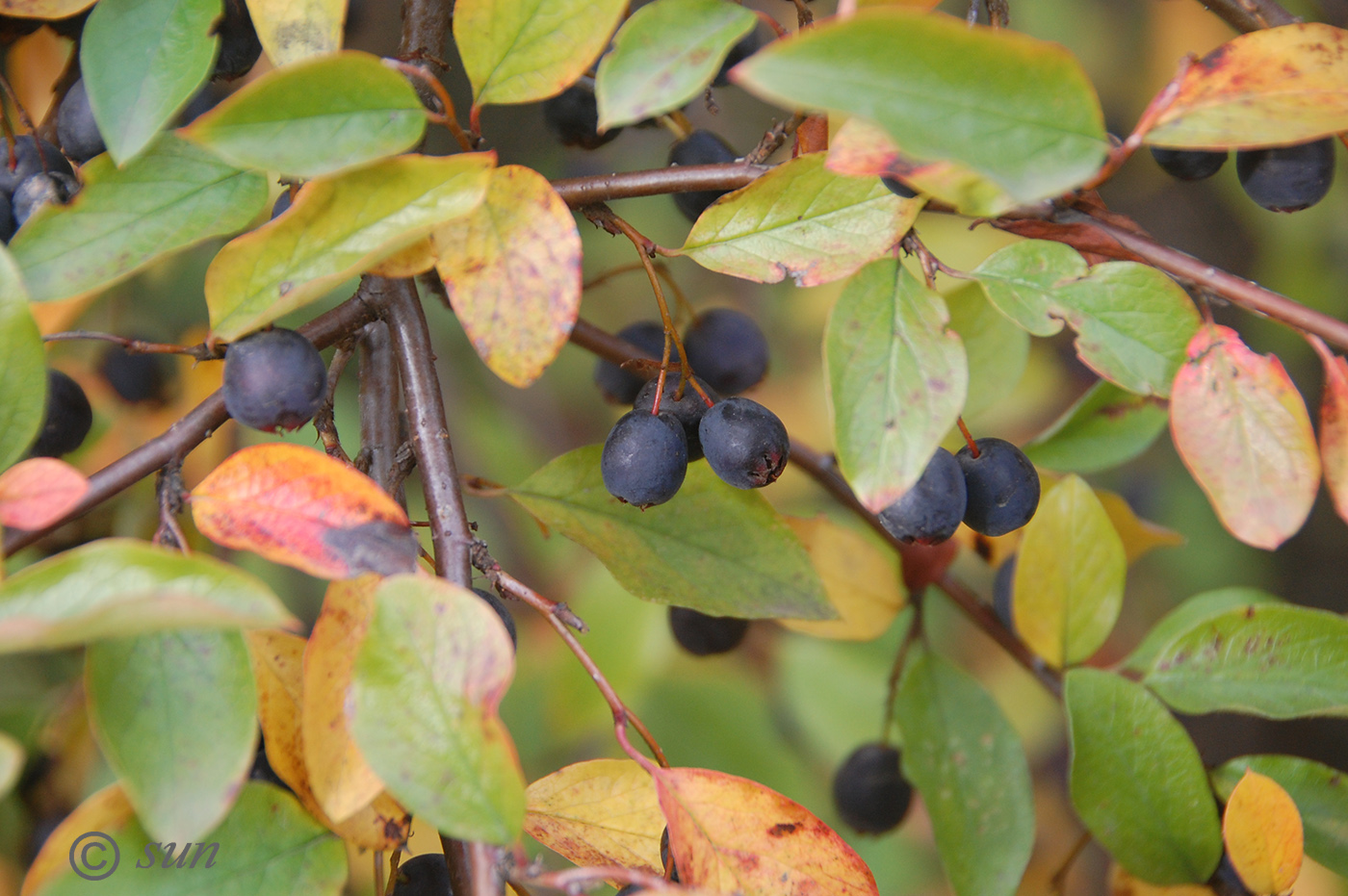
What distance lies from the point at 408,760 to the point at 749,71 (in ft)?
1.08

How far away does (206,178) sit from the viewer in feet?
1.67

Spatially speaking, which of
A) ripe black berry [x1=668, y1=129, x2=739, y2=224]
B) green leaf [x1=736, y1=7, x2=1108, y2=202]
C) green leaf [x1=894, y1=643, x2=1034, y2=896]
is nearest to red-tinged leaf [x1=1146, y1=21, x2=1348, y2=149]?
green leaf [x1=736, y1=7, x2=1108, y2=202]

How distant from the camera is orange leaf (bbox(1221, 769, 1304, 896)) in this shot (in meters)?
0.58

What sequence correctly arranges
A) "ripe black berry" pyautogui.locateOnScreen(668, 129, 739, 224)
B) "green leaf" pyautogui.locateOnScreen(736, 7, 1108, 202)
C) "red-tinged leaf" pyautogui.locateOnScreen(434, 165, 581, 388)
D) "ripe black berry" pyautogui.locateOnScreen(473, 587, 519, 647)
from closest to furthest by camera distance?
"green leaf" pyautogui.locateOnScreen(736, 7, 1108, 202) → "red-tinged leaf" pyautogui.locateOnScreen(434, 165, 581, 388) → "ripe black berry" pyautogui.locateOnScreen(473, 587, 519, 647) → "ripe black berry" pyautogui.locateOnScreen(668, 129, 739, 224)

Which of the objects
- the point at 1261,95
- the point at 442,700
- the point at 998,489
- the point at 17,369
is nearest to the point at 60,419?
the point at 17,369

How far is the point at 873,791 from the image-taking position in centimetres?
89

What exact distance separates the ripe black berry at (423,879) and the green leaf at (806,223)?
0.45m

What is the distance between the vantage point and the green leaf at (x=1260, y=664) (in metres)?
0.63

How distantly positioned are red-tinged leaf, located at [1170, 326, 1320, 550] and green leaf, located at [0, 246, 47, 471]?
58 centimetres

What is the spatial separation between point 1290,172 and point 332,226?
0.55 metres

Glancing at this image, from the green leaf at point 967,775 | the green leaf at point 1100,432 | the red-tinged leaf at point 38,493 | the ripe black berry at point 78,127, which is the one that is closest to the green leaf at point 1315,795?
the green leaf at point 967,775

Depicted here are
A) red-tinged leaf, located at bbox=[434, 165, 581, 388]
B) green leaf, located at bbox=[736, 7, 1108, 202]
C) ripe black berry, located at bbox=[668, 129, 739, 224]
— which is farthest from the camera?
ripe black berry, located at bbox=[668, 129, 739, 224]

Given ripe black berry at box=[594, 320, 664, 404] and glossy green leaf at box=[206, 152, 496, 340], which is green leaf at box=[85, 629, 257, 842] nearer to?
glossy green leaf at box=[206, 152, 496, 340]

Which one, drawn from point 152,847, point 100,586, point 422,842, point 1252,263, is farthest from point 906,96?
point 1252,263
